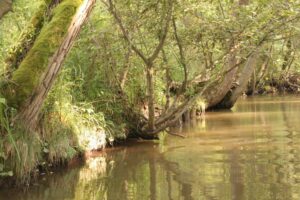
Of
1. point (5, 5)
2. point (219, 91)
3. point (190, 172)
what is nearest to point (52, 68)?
point (190, 172)

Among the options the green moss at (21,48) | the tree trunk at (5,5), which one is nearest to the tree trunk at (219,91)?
the green moss at (21,48)

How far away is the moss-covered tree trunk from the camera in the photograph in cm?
675

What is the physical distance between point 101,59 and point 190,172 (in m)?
4.06

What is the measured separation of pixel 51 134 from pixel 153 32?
3.57 meters

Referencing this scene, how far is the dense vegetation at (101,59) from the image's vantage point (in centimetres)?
681

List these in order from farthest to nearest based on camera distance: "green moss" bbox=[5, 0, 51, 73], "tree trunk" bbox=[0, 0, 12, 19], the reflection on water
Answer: "green moss" bbox=[5, 0, 51, 73]
the reflection on water
"tree trunk" bbox=[0, 0, 12, 19]

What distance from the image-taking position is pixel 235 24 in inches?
399

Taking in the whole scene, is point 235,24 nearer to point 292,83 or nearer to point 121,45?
point 121,45

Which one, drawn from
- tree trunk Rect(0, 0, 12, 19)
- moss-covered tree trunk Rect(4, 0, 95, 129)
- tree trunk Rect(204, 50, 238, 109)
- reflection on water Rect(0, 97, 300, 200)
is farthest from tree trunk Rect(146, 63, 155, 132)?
tree trunk Rect(204, 50, 238, 109)

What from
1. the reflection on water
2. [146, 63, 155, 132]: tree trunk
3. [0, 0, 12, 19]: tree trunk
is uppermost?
[0, 0, 12, 19]: tree trunk

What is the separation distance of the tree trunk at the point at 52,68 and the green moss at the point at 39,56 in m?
0.02

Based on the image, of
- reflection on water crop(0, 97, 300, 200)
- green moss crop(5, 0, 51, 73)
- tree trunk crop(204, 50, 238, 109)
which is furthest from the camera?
tree trunk crop(204, 50, 238, 109)

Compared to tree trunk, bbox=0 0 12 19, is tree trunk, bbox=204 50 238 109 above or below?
below

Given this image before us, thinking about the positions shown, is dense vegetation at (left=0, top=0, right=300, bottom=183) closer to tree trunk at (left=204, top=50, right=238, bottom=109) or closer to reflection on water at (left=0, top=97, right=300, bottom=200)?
reflection on water at (left=0, top=97, right=300, bottom=200)
